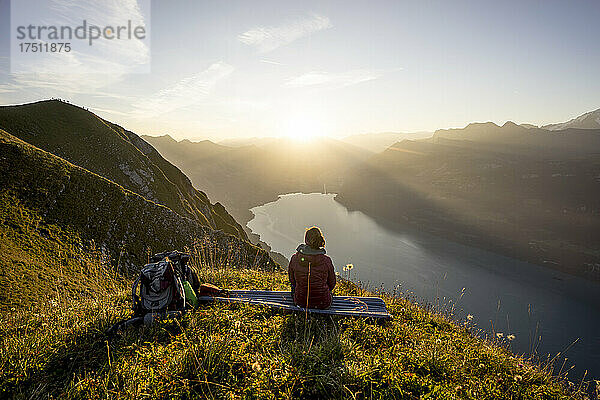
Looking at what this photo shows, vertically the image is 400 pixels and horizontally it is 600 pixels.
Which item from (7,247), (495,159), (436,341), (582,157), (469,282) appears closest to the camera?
(436,341)

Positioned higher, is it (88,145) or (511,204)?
(88,145)

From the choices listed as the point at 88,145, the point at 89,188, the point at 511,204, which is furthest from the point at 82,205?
the point at 511,204

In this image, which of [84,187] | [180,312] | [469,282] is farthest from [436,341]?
[469,282]

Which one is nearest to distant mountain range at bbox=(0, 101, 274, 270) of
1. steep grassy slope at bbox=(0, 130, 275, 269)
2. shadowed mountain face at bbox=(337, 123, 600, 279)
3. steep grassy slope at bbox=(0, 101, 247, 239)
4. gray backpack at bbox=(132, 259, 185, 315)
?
steep grassy slope at bbox=(0, 130, 275, 269)

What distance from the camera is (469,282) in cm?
7531

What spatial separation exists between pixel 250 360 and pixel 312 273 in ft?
7.23

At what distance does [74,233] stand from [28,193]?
3870 mm

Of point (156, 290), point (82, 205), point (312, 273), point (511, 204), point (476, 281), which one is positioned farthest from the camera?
point (511, 204)

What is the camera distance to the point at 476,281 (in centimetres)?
7619

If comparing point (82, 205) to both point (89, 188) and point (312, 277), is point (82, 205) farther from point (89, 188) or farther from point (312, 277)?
point (312, 277)

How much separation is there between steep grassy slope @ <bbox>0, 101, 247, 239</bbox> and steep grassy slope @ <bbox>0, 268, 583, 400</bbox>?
35.5 m

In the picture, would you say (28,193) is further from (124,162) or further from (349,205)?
(349,205)

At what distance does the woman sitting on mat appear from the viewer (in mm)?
5758

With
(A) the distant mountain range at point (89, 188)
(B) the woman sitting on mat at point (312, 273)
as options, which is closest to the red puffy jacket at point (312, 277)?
(B) the woman sitting on mat at point (312, 273)
